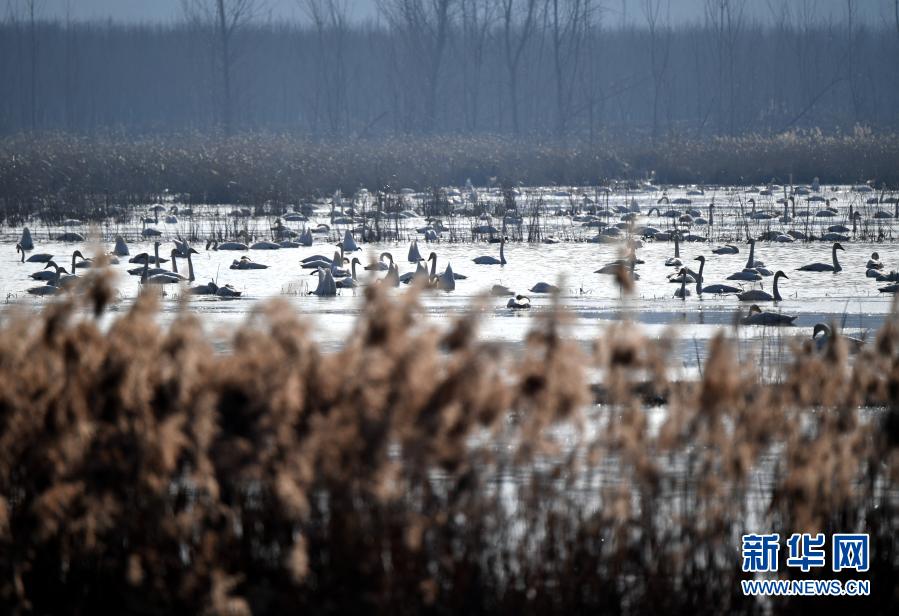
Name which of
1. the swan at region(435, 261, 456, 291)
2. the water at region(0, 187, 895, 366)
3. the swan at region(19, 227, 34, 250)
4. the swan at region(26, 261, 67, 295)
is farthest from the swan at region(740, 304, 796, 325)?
the swan at region(19, 227, 34, 250)

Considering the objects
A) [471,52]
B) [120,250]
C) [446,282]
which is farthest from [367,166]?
[471,52]

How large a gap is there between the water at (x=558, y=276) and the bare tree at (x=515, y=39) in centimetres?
2393

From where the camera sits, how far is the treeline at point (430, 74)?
53.4 m

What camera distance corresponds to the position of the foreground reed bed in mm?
2824

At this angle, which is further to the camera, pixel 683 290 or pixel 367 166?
pixel 367 166

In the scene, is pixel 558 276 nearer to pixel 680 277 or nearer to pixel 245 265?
pixel 680 277

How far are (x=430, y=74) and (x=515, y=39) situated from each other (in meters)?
15.3

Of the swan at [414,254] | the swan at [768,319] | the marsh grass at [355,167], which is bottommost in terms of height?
the swan at [768,319]

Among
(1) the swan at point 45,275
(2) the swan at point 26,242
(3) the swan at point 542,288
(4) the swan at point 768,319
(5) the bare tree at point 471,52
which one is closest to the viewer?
(4) the swan at point 768,319

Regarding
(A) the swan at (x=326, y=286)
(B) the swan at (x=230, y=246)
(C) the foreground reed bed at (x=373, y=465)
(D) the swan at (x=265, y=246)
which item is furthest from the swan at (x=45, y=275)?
(C) the foreground reed bed at (x=373, y=465)

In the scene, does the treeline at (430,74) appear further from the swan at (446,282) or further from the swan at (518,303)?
the swan at (518,303)

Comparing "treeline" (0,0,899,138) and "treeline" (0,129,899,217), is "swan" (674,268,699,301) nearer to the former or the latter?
"treeline" (0,129,899,217)

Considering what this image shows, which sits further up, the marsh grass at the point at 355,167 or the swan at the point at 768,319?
the marsh grass at the point at 355,167

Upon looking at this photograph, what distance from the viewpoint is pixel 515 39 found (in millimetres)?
64125
